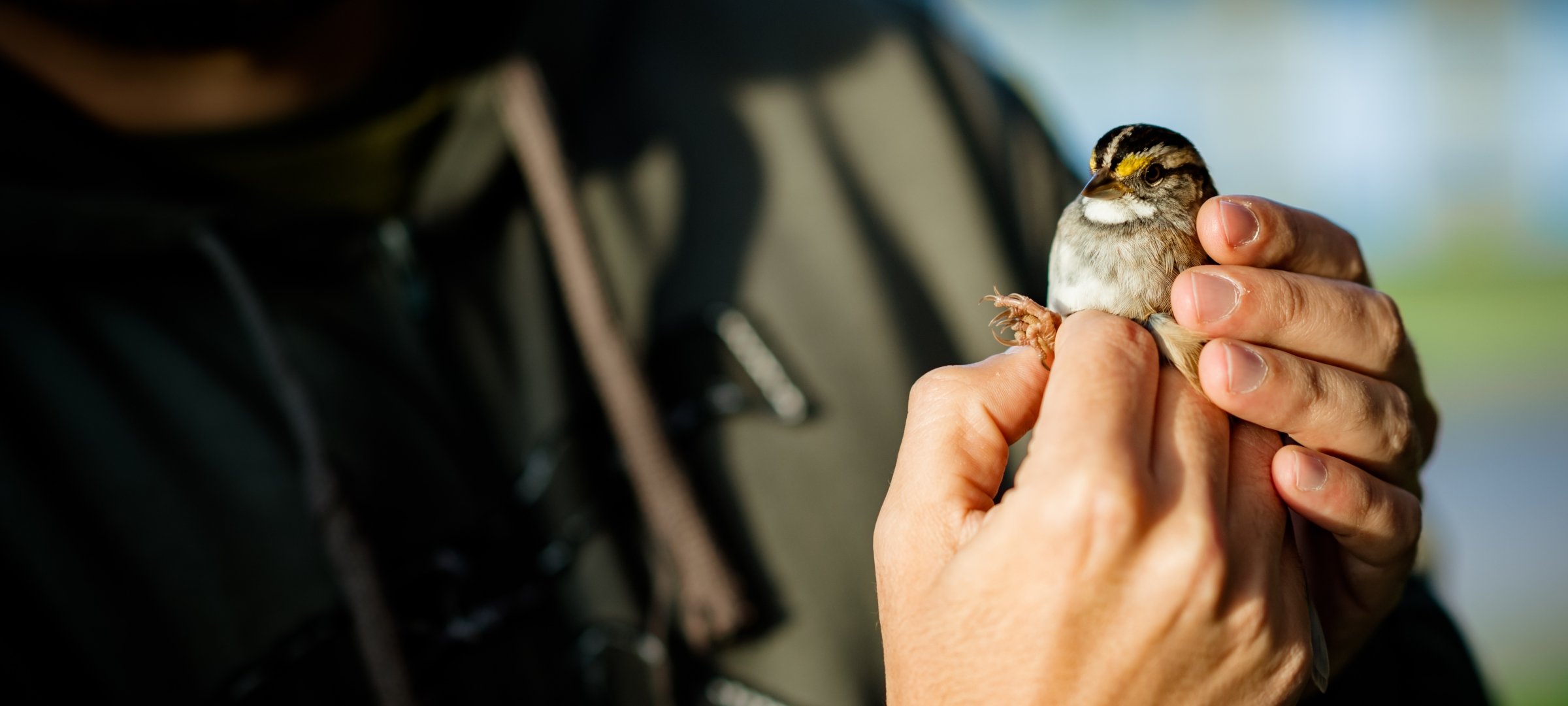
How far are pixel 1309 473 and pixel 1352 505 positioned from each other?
58 millimetres

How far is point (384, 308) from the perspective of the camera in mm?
1223

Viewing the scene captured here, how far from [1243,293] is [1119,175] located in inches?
6.0

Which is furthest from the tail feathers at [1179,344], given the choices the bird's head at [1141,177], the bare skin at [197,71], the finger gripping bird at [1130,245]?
the bare skin at [197,71]

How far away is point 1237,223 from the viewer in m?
0.68

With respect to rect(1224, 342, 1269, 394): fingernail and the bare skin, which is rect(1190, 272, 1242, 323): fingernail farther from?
the bare skin

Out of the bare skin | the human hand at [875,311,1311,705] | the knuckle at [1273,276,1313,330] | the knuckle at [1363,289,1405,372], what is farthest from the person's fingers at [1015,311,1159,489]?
the bare skin

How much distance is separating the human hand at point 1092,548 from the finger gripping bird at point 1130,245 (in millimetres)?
53

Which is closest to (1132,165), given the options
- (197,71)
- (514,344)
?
(514,344)

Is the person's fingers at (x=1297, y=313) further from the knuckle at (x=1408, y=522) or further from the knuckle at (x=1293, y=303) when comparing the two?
the knuckle at (x=1408, y=522)

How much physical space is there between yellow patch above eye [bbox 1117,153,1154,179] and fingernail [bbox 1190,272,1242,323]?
0.13 m

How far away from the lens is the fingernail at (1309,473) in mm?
638

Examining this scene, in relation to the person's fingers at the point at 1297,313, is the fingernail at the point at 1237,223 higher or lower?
higher

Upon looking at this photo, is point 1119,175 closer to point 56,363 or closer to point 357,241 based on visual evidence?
point 357,241

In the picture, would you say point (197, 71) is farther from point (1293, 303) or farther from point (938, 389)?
point (1293, 303)
